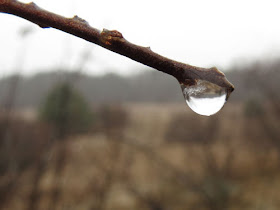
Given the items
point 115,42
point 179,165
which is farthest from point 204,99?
point 179,165

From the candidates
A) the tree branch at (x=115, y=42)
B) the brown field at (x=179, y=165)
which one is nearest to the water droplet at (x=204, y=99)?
the tree branch at (x=115, y=42)

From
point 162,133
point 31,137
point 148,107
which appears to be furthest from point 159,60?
point 148,107

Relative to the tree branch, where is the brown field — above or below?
below

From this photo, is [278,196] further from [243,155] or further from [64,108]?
[64,108]

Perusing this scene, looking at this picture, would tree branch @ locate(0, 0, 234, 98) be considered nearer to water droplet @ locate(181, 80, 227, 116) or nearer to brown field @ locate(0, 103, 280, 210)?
water droplet @ locate(181, 80, 227, 116)

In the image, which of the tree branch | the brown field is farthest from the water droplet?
the brown field

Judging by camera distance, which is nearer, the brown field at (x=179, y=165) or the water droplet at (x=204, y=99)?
the water droplet at (x=204, y=99)

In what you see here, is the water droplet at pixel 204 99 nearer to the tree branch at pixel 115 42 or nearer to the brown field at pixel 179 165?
the tree branch at pixel 115 42

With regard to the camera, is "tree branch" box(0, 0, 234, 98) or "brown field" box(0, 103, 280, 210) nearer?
"tree branch" box(0, 0, 234, 98)

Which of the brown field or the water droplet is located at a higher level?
the water droplet
